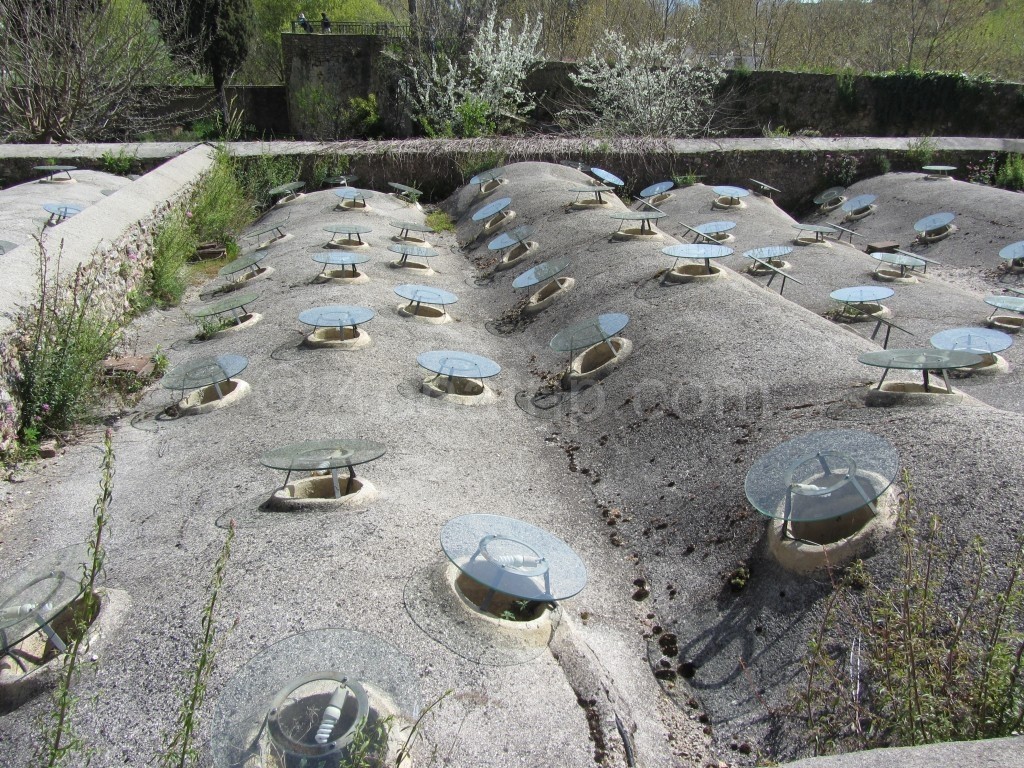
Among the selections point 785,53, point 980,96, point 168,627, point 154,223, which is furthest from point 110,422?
point 785,53

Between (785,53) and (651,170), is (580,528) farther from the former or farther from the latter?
(785,53)

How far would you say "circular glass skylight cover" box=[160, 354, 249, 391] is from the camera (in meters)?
6.29

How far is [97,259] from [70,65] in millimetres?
9935

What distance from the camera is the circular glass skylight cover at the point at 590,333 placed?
7020 mm

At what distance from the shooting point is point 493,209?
12453mm

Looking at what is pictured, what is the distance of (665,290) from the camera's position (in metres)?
7.92

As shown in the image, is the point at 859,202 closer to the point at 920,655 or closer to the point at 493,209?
the point at 493,209

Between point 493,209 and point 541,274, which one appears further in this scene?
point 493,209

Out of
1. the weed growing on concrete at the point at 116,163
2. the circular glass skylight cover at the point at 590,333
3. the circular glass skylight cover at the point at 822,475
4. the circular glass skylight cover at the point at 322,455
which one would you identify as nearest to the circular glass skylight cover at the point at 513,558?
the circular glass skylight cover at the point at 322,455

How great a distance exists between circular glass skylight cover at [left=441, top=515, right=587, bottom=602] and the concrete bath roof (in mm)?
257

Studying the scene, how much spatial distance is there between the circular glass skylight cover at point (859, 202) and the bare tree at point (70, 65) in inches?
567

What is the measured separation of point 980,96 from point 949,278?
12333 mm

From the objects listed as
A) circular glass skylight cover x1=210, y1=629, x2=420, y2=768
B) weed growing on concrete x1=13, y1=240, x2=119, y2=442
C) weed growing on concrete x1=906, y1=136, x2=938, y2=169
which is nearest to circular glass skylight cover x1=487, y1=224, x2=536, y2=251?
weed growing on concrete x1=13, y1=240, x2=119, y2=442

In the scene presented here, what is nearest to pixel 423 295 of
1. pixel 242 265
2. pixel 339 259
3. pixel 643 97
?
pixel 339 259
